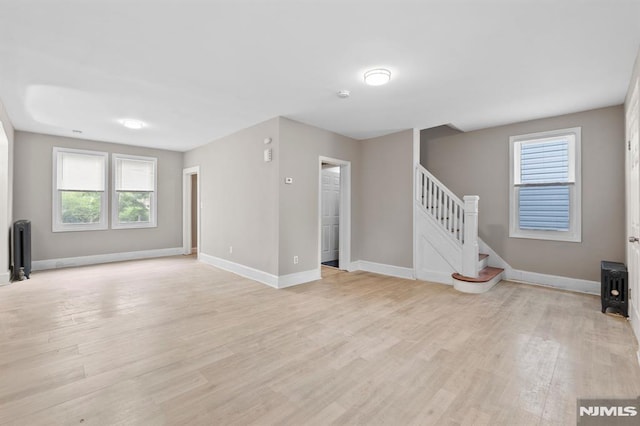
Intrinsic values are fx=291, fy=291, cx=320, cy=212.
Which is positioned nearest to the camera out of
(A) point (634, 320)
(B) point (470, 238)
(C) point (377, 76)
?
(A) point (634, 320)

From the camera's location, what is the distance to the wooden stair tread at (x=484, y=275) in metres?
4.14

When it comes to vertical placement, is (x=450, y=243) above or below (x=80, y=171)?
below

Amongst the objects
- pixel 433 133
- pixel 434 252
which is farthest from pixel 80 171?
pixel 433 133

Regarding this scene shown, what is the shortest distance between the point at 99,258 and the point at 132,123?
3.22 meters

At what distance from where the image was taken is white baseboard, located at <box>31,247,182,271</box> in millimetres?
5602

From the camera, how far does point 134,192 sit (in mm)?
6664

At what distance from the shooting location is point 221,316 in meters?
3.22

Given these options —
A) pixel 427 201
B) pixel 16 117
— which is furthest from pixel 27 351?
pixel 427 201

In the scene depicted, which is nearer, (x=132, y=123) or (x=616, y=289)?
(x=616, y=289)

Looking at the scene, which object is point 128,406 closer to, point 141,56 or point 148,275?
point 141,56

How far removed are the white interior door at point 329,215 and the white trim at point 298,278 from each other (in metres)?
1.70

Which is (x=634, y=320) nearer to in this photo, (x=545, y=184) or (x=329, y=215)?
(x=545, y=184)

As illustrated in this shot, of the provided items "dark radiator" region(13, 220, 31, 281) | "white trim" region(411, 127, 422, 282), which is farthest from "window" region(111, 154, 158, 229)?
"white trim" region(411, 127, 422, 282)

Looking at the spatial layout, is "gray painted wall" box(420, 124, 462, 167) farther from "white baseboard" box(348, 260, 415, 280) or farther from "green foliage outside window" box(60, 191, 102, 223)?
"green foliage outside window" box(60, 191, 102, 223)
